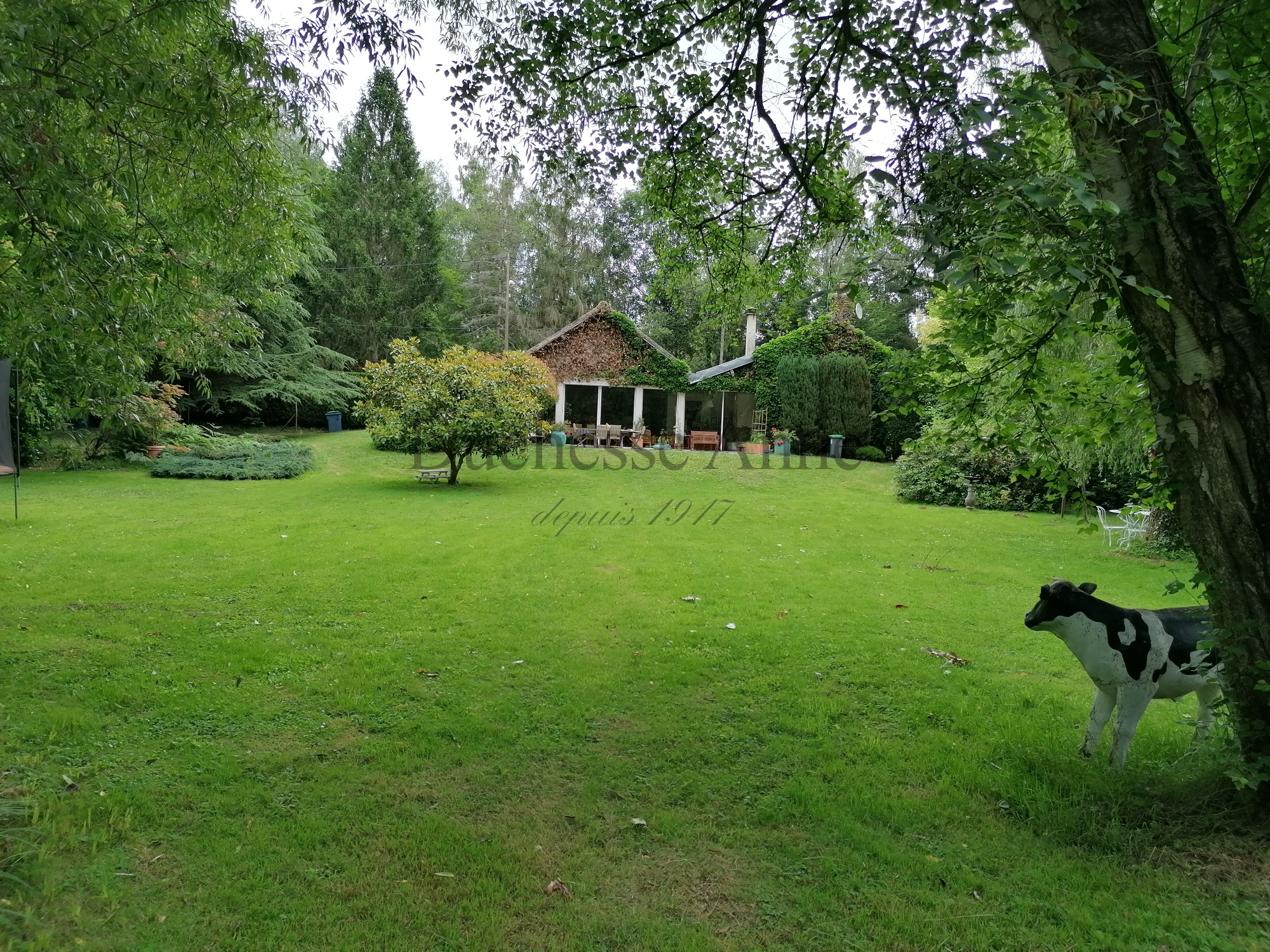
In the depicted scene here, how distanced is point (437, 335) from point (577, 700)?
101 feet

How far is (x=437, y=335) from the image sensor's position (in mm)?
32906

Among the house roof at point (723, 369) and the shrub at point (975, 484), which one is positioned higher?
the house roof at point (723, 369)

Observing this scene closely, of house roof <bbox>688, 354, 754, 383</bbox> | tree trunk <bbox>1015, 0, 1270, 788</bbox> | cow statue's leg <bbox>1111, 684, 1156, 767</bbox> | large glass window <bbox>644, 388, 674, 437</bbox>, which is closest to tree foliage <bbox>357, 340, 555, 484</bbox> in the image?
house roof <bbox>688, 354, 754, 383</bbox>

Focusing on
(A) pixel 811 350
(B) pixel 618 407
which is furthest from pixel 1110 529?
(B) pixel 618 407

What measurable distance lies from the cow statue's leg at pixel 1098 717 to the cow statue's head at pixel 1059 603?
485 millimetres

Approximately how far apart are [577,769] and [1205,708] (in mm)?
3457

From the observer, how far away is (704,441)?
24.1 meters

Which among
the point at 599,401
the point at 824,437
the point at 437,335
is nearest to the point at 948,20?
the point at 824,437

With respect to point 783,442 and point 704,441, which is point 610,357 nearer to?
point 704,441

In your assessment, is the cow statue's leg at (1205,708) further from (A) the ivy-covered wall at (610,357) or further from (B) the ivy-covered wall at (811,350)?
(A) the ivy-covered wall at (610,357)

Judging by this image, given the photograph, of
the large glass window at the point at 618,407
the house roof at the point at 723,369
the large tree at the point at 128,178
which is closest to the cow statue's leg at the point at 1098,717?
the large tree at the point at 128,178

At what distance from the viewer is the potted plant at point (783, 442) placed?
22.2 meters

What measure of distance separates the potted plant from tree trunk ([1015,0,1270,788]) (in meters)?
19.2

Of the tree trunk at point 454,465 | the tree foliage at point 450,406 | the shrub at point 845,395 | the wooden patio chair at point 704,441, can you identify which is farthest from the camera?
the wooden patio chair at point 704,441
